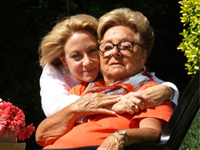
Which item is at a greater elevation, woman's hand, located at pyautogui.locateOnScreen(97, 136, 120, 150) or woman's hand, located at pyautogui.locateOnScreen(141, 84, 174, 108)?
woman's hand, located at pyautogui.locateOnScreen(141, 84, 174, 108)

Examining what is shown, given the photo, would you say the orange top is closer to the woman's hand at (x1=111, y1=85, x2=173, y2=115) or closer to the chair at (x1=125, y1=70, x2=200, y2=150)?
the woman's hand at (x1=111, y1=85, x2=173, y2=115)

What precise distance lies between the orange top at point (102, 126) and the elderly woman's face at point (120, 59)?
0.74ft

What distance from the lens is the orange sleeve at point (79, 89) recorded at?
3038 millimetres

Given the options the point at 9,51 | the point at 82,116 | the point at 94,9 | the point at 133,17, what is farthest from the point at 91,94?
the point at 9,51

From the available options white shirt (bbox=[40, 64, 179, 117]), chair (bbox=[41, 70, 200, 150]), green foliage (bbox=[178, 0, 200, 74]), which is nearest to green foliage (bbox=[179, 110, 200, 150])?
chair (bbox=[41, 70, 200, 150])

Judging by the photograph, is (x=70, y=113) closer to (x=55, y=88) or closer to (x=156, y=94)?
(x=55, y=88)

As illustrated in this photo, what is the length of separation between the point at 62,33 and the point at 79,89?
0.50 metres

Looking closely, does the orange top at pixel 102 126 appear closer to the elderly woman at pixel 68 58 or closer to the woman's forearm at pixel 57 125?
the woman's forearm at pixel 57 125

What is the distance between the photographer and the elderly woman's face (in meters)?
2.81

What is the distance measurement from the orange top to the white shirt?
0.35 metres

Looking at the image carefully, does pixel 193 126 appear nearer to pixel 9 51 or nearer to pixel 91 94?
pixel 91 94

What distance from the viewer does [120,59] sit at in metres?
2.82

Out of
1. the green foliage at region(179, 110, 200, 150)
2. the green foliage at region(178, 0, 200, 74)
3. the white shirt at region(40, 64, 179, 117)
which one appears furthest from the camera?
the green foliage at region(178, 0, 200, 74)

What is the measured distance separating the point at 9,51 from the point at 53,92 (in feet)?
12.0
